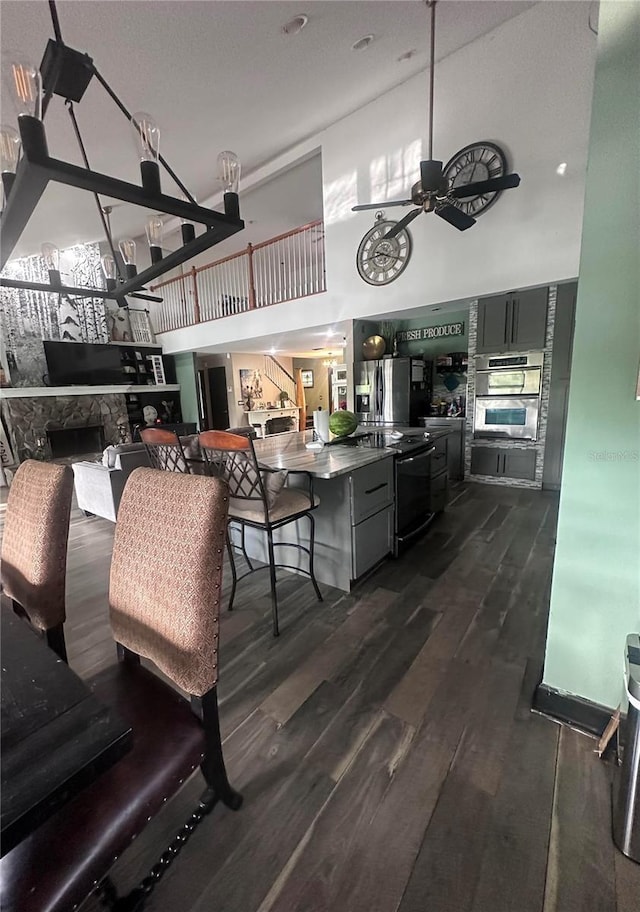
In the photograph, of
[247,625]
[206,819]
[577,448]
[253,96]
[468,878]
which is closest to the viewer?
[468,878]

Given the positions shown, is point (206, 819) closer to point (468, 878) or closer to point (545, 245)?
point (468, 878)

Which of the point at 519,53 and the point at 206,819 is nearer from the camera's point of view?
the point at 206,819

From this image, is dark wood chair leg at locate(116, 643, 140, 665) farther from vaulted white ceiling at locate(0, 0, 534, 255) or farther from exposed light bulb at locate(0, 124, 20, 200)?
vaulted white ceiling at locate(0, 0, 534, 255)

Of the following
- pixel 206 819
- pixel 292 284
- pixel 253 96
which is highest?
pixel 253 96

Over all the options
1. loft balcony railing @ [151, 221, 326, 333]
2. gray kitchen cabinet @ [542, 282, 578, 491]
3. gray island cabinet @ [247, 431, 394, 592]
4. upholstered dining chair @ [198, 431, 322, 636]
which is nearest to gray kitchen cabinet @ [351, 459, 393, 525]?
gray island cabinet @ [247, 431, 394, 592]

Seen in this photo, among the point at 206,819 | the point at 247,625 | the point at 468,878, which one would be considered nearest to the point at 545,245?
the point at 247,625

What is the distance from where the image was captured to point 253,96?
3.86 metres

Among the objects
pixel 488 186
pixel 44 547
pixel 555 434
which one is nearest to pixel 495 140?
pixel 488 186

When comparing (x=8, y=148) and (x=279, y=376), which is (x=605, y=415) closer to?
(x=8, y=148)

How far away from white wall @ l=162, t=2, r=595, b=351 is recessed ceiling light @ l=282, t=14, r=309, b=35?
5.11 ft

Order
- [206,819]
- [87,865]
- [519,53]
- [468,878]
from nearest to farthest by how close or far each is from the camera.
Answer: [87,865] → [468,878] → [206,819] → [519,53]

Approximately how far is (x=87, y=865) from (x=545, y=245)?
15.9 feet

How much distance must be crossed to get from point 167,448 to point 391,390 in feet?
11.6

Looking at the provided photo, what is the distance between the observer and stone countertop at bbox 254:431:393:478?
2061 millimetres
